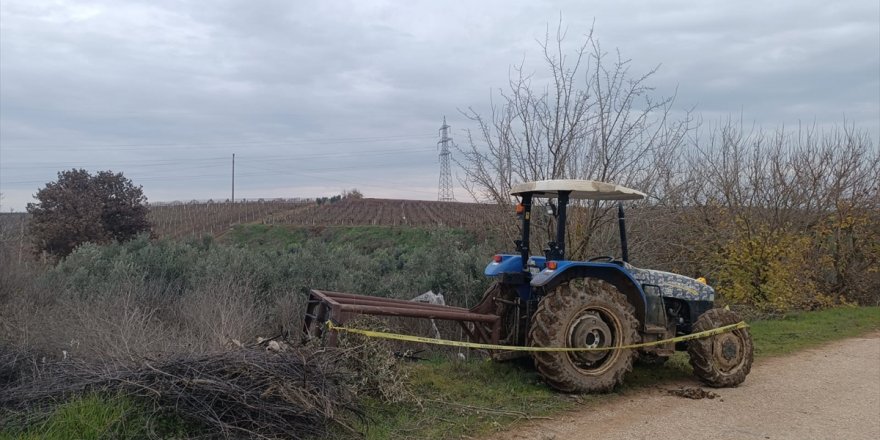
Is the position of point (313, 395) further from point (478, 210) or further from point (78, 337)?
point (478, 210)

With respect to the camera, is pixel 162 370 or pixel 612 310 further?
pixel 612 310

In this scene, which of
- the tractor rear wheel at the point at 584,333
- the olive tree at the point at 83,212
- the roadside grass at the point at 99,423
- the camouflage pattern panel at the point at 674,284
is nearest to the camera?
the roadside grass at the point at 99,423

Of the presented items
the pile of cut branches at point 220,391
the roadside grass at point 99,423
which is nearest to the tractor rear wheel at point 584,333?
the pile of cut branches at point 220,391

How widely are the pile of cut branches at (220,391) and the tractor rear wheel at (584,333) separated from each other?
2.24 m

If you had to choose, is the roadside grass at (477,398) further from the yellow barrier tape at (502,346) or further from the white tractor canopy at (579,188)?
the white tractor canopy at (579,188)

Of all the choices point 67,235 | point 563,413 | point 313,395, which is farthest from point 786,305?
point 67,235

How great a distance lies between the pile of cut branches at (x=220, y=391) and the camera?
496cm

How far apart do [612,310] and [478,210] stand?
6.58 m

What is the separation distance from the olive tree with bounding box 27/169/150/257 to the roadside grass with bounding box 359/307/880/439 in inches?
540

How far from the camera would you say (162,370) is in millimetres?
5168

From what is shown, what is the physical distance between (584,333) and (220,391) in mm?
3720

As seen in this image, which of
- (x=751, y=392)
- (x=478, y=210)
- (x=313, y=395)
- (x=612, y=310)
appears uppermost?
(x=478, y=210)

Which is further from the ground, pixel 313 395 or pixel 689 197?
pixel 689 197

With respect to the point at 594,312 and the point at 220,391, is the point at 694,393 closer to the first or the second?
the point at 594,312
